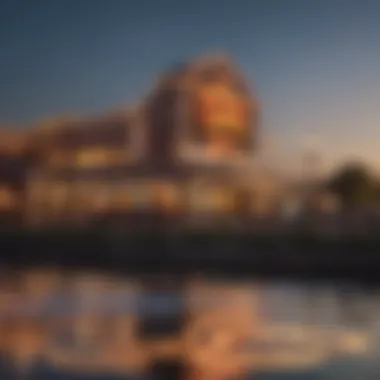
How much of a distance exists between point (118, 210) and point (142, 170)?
0.28 ft

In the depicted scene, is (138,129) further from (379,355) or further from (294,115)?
(379,355)

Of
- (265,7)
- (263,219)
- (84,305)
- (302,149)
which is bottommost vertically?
(84,305)

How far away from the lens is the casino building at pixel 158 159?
169 centimetres

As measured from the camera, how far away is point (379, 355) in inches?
63.9

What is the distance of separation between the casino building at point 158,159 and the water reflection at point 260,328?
0.45 feet

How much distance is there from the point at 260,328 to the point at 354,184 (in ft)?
1.00

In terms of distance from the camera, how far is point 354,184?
169cm

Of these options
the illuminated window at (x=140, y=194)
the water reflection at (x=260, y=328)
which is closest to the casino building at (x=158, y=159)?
the illuminated window at (x=140, y=194)

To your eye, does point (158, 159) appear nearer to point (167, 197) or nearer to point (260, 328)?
point (167, 197)

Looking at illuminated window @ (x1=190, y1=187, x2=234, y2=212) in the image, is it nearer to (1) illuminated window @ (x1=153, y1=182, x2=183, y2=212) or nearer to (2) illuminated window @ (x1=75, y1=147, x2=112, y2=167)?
(1) illuminated window @ (x1=153, y1=182, x2=183, y2=212)

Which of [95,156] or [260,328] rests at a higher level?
[95,156]

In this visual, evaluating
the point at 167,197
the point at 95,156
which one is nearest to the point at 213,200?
the point at 167,197

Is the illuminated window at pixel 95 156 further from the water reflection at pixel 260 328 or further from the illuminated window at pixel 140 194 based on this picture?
the water reflection at pixel 260 328

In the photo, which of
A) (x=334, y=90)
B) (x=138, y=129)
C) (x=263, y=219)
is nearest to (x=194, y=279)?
(x=263, y=219)
